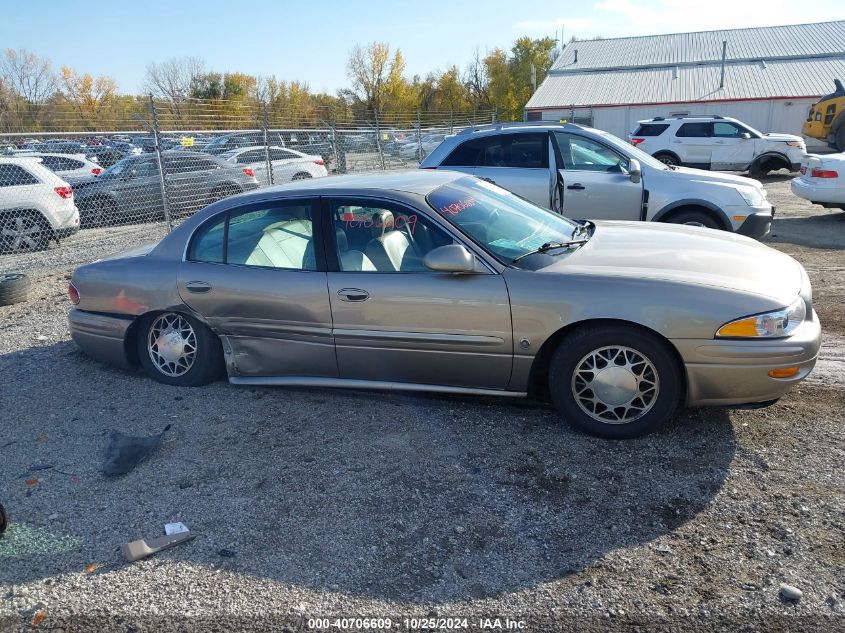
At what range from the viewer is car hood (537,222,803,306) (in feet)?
12.2

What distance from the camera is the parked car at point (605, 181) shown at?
303 inches

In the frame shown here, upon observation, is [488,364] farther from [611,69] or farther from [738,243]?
[611,69]

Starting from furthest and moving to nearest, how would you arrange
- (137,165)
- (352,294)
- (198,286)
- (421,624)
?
1. (137,165)
2. (198,286)
3. (352,294)
4. (421,624)

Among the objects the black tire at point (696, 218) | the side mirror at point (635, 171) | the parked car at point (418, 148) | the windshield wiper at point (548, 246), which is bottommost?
the black tire at point (696, 218)

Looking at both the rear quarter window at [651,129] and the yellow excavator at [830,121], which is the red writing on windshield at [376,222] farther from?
the yellow excavator at [830,121]

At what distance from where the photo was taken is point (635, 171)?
758 cm

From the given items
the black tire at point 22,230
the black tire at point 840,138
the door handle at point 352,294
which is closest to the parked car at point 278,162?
the black tire at point 22,230

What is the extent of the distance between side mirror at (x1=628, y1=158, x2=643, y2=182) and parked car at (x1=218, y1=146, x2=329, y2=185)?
8.00 metres

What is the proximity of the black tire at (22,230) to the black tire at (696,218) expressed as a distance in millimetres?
9740

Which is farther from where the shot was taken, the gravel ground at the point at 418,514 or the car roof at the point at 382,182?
the car roof at the point at 382,182

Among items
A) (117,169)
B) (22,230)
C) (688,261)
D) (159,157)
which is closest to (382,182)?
(688,261)

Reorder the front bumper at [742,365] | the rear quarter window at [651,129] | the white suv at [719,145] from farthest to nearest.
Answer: the rear quarter window at [651,129], the white suv at [719,145], the front bumper at [742,365]

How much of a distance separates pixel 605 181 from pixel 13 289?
6882mm

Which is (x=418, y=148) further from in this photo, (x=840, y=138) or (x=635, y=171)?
(x=635, y=171)
